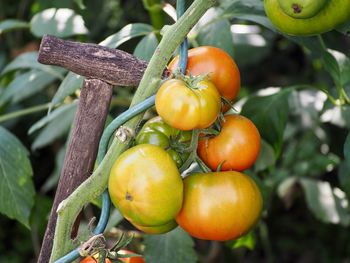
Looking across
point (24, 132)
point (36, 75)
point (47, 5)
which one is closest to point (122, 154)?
point (36, 75)

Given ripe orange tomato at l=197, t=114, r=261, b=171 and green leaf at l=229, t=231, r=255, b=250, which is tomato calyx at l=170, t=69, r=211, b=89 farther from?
green leaf at l=229, t=231, r=255, b=250

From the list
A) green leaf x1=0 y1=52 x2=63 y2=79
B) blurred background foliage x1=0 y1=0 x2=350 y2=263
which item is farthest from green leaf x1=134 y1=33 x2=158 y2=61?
green leaf x1=0 y1=52 x2=63 y2=79

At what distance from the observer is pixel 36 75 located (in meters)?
1.52

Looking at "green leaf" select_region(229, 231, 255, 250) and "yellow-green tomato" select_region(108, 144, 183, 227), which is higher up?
"yellow-green tomato" select_region(108, 144, 183, 227)

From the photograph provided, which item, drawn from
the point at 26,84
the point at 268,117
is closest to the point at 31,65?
the point at 26,84

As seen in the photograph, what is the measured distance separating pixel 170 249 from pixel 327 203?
62 centimetres

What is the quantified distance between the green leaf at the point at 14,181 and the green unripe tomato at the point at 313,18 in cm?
56

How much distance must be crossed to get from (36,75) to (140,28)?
1.35ft

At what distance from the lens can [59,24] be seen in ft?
4.48

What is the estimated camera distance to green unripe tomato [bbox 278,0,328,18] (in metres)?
0.75

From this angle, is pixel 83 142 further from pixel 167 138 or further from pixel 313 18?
pixel 313 18

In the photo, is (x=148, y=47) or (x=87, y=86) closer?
(x=87, y=86)

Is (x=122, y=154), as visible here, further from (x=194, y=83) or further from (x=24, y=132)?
(x=24, y=132)

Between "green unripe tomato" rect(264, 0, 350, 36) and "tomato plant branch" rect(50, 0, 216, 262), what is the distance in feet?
0.26
